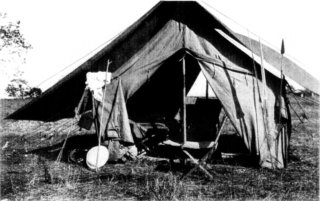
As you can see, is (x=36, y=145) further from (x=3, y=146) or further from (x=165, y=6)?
(x=165, y=6)

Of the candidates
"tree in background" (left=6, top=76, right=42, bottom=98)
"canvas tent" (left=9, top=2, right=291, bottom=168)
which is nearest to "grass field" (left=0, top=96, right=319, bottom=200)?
"canvas tent" (left=9, top=2, right=291, bottom=168)

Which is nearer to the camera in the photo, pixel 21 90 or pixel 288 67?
pixel 288 67

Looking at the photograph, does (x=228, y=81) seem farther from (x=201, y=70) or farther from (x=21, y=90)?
(x=21, y=90)

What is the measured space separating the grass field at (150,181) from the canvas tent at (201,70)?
617 millimetres

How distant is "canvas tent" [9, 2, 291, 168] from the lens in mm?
6586

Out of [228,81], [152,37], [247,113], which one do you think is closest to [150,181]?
[247,113]

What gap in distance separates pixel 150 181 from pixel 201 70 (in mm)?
2449

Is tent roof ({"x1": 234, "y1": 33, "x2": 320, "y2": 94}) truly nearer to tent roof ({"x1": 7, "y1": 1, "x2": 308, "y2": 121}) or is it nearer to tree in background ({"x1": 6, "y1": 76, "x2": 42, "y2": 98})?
tent roof ({"x1": 7, "y1": 1, "x2": 308, "y2": 121})

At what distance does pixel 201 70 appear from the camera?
6867 millimetres

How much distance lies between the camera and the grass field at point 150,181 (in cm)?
486

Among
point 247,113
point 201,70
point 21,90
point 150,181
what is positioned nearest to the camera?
point 150,181

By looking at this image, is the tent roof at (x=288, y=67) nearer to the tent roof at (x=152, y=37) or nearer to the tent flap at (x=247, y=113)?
the tent roof at (x=152, y=37)

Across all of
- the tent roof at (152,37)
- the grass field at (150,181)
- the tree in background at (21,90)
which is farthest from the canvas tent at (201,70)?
the tree in background at (21,90)

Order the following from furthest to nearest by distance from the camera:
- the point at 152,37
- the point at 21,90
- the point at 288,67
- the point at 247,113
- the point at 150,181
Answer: the point at 21,90, the point at 288,67, the point at 152,37, the point at 247,113, the point at 150,181
